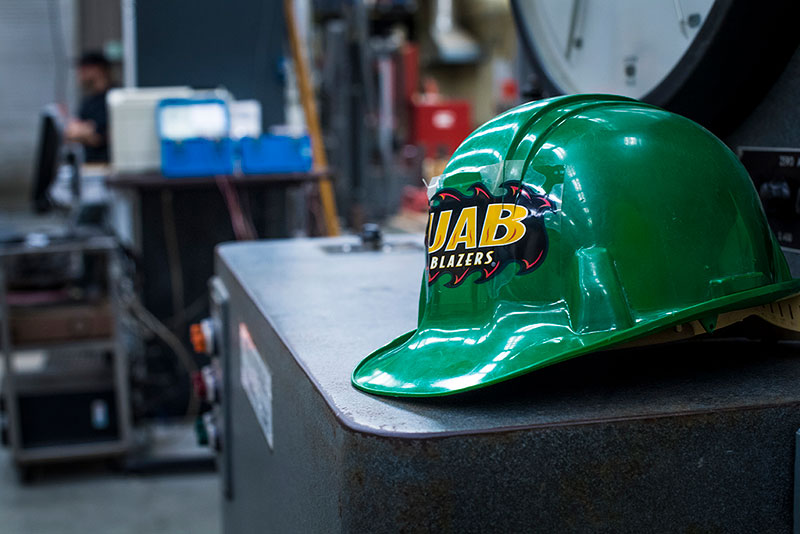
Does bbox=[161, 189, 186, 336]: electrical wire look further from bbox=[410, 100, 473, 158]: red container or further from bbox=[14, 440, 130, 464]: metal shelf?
bbox=[410, 100, 473, 158]: red container

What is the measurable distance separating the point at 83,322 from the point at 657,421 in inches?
108

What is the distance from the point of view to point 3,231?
3.48m

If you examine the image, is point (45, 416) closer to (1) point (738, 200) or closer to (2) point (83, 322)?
(2) point (83, 322)

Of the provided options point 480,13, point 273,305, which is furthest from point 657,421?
point 480,13

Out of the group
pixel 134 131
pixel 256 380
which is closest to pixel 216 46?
pixel 134 131

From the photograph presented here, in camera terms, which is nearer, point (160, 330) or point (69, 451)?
point (69, 451)

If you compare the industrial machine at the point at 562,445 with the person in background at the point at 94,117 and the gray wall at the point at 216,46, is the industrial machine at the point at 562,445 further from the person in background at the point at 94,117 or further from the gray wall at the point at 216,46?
the person in background at the point at 94,117

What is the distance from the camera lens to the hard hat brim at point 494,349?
591 millimetres

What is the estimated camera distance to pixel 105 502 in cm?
294

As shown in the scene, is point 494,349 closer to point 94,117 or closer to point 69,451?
point 69,451

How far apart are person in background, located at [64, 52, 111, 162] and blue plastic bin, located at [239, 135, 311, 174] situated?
5.10 feet

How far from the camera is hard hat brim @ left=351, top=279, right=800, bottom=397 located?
59 cm

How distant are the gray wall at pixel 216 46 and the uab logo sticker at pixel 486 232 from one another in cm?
364

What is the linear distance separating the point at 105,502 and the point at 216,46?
2122mm
